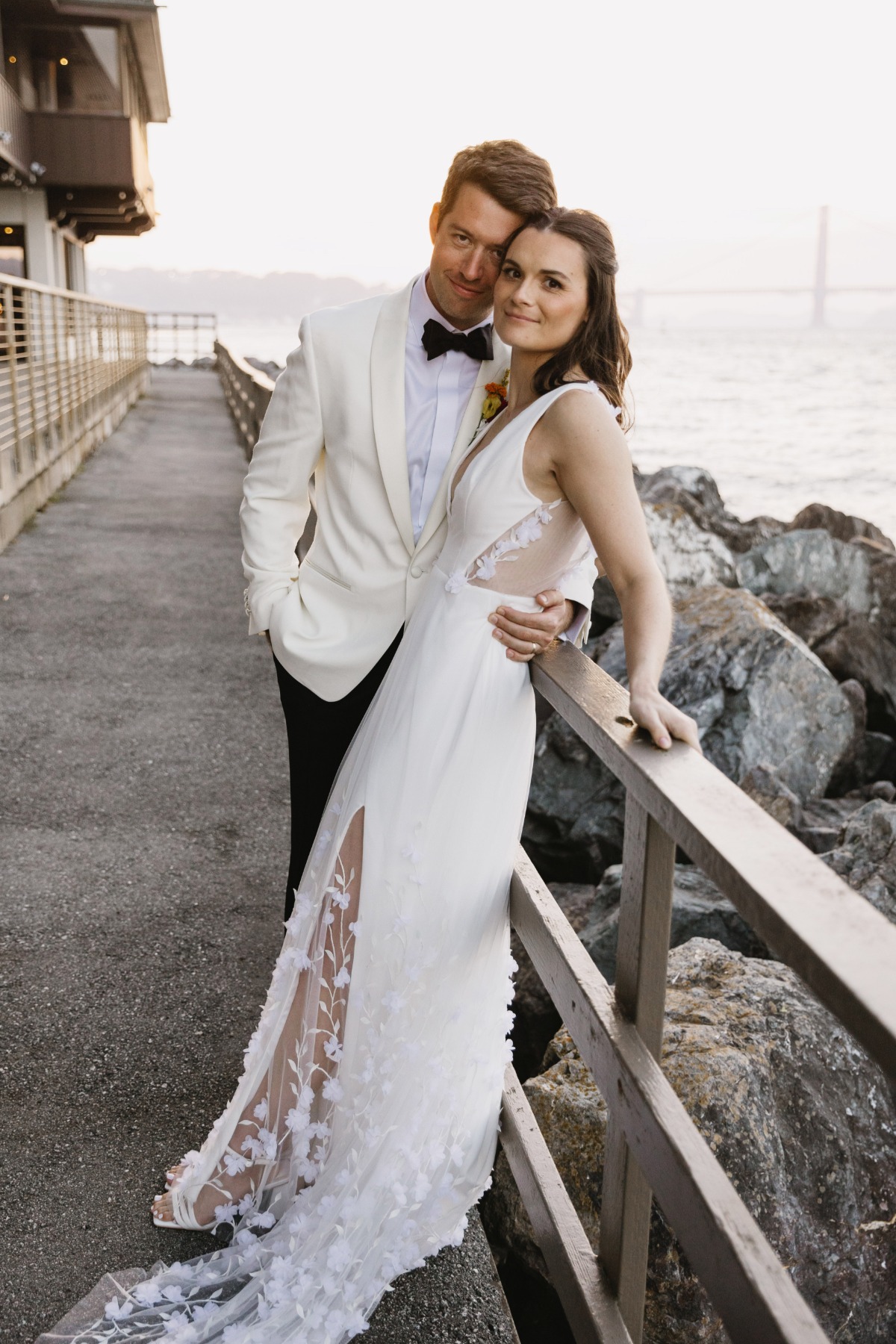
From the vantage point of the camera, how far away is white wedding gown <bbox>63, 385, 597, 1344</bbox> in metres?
2.20

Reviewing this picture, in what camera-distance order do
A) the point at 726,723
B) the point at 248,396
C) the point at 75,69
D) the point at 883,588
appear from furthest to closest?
the point at 75,69 → the point at 248,396 → the point at 883,588 → the point at 726,723

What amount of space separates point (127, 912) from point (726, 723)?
2806 millimetres

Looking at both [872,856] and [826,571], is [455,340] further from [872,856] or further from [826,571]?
[826,571]

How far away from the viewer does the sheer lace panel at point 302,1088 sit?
2350mm

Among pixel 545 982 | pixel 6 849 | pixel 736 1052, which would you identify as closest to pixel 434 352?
pixel 545 982

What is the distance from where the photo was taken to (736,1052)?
7.59 feet

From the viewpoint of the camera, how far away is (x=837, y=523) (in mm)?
11945

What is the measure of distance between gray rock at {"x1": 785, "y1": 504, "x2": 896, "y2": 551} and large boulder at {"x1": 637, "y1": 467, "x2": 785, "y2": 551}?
0.41 m

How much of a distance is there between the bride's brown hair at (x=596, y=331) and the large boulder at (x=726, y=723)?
2.70 m

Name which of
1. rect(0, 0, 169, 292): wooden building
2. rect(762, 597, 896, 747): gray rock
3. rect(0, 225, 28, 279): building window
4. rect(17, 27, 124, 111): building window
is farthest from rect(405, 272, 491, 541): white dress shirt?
rect(17, 27, 124, 111): building window

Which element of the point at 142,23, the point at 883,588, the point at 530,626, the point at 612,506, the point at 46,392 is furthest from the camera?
the point at 142,23

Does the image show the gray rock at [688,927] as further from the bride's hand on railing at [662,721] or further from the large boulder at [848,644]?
the large boulder at [848,644]

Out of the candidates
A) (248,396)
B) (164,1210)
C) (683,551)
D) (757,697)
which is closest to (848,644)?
(683,551)

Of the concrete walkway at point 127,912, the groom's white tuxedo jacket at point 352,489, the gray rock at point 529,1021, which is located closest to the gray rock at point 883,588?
the concrete walkway at point 127,912
